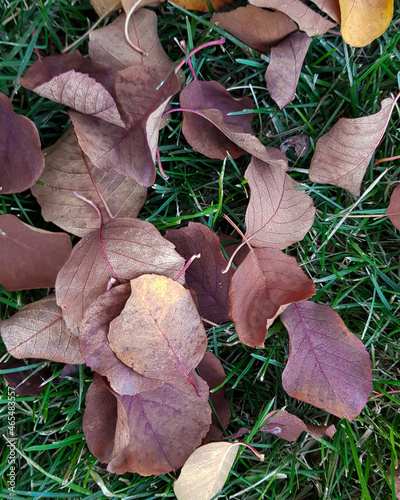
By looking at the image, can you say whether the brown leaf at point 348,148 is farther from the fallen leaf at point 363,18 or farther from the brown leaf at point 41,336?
the brown leaf at point 41,336

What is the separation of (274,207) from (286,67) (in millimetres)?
319

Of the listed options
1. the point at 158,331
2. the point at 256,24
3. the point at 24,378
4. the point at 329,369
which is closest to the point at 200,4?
the point at 256,24

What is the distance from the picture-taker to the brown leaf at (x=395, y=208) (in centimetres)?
107

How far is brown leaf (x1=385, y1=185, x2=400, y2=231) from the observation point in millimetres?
1069

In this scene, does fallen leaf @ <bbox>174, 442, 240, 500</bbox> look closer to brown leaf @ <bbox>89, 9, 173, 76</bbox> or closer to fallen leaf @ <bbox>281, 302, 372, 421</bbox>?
fallen leaf @ <bbox>281, 302, 372, 421</bbox>

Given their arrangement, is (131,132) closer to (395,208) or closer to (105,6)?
(105,6)

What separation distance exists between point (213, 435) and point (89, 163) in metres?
0.68

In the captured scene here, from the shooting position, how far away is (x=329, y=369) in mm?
1010

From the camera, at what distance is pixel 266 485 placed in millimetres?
1106

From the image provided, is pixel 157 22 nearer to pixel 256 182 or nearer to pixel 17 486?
pixel 256 182

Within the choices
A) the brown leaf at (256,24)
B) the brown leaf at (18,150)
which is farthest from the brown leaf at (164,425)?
the brown leaf at (256,24)

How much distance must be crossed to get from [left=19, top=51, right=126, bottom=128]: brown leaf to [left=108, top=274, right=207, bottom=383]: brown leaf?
13.5 inches

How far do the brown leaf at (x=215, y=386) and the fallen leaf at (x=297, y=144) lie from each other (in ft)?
1.67

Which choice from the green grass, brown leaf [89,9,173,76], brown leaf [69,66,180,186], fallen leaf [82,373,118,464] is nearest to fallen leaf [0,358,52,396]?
the green grass
